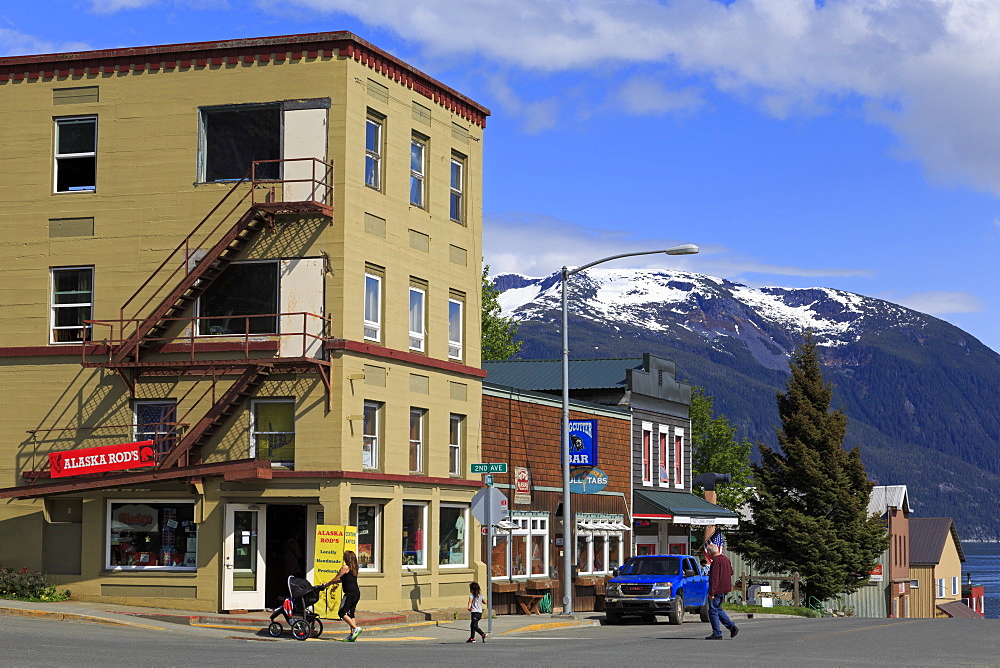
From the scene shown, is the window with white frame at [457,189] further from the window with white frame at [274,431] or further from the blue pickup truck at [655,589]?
the blue pickup truck at [655,589]

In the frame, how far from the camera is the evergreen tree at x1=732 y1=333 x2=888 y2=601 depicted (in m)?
58.2

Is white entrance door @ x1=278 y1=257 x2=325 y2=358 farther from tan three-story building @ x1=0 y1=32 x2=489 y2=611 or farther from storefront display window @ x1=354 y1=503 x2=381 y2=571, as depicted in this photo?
storefront display window @ x1=354 y1=503 x2=381 y2=571

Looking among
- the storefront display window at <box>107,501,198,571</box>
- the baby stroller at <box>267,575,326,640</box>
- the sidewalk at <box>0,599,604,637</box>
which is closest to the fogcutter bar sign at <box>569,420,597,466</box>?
the sidewalk at <box>0,599,604,637</box>

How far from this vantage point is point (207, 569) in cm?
3147

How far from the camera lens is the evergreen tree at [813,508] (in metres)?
58.2

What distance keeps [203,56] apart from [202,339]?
22.6 ft

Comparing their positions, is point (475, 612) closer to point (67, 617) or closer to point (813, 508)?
point (67, 617)

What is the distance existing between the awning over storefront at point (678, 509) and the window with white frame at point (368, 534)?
54.3 ft

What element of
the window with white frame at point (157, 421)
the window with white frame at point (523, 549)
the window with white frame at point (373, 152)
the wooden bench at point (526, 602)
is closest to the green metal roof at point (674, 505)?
the window with white frame at point (523, 549)

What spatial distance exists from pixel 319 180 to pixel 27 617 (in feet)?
38.7

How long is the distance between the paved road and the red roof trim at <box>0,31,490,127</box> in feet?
44.8

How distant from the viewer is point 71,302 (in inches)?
1335

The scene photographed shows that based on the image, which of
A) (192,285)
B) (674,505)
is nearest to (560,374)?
(674,505)

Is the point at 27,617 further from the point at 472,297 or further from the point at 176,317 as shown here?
the point at 472,297
